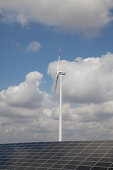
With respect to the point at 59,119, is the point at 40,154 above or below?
below

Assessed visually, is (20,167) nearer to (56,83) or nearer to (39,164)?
(39,164)

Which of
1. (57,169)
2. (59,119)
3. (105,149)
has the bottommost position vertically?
(57,169)

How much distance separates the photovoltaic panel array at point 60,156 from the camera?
50872 mm

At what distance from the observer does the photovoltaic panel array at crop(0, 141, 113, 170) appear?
2003 inches

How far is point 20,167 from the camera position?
5638 centimetres

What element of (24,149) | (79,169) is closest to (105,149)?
(79,169)

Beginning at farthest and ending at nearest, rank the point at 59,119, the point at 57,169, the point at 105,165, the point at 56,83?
1. the point at 56,83
2. the point at 59,119
3. the point at 57,169
4. the point at 105,165

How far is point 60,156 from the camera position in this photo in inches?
2269

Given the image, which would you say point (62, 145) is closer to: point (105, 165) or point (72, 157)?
point (72, 157)

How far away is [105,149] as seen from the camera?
182 ft

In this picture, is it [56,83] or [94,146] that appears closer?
[94,146]

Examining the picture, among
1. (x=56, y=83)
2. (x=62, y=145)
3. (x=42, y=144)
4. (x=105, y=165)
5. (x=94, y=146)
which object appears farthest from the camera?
(x=56, y=83)

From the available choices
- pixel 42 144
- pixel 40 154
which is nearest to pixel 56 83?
pixel 42 144

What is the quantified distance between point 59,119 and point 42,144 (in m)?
13.4
